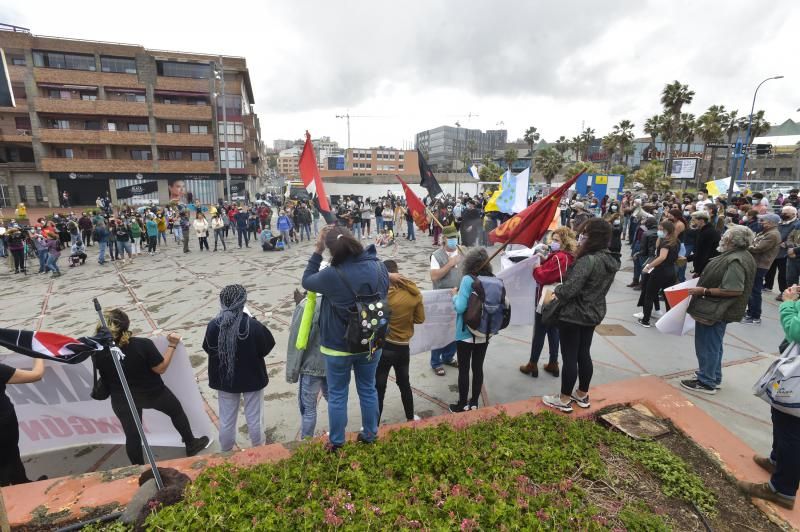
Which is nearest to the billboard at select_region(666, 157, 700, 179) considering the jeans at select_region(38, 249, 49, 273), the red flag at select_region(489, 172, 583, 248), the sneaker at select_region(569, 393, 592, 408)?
the red flag at select_region(489, 172, 583, 248)

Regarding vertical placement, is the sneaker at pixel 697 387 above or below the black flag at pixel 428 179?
below

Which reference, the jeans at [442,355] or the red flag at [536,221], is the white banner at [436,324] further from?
the red flag at [536,221]

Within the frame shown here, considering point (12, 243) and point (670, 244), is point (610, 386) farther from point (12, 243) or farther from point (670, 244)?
point (12, 243)

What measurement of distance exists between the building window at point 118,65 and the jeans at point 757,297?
4815cm

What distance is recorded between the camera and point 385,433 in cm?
355

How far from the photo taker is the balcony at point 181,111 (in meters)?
39.1

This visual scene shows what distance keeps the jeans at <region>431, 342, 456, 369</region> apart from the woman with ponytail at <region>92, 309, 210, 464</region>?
3038mm

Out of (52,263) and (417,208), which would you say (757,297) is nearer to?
(417,208)

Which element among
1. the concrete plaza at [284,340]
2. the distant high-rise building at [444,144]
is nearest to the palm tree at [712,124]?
the concrete plaza at [284,340]

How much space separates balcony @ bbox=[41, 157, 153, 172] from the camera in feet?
122

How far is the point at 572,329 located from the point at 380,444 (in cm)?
203

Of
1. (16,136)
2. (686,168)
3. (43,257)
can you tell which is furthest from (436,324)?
(16,136)

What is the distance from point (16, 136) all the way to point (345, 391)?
165 ft

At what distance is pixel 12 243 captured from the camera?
12617 mm
